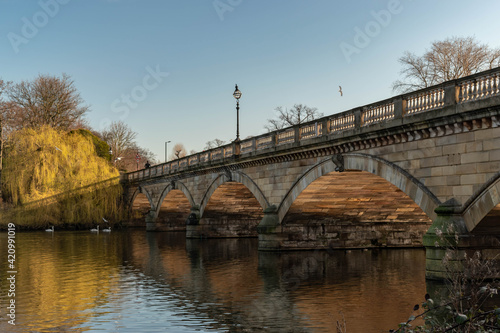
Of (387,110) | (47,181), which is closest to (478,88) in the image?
(387,110)

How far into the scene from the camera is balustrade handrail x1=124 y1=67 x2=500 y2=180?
13.1 metres

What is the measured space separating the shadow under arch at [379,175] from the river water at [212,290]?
2.32 metres

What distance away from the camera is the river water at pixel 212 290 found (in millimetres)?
Result: 10367

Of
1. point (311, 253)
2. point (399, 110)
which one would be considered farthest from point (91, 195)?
point (399, 110)

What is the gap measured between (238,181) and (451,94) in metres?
15.4

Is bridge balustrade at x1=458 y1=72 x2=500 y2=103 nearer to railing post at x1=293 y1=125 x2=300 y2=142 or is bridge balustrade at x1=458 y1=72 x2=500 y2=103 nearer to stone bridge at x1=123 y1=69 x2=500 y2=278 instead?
stone bridge at x1=123 y1=69 x2=500 y2=278

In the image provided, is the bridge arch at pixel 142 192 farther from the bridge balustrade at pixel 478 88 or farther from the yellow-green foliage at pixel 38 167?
the bridge balustrade at pixel 478 88

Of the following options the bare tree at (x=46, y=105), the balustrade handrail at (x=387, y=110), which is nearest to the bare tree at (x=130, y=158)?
the bare tree at (x=46, y=105)

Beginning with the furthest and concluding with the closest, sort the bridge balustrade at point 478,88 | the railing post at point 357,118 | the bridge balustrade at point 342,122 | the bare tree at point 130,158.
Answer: the bare tree at point 130,158, the bridge balustrade at point 342,122, the railing post at point 357,118, the bridge balustrade at point 478,88

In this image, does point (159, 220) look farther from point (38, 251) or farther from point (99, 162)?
point (38, 251)

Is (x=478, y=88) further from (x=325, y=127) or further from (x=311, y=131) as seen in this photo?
Result: (x=311, y=131)

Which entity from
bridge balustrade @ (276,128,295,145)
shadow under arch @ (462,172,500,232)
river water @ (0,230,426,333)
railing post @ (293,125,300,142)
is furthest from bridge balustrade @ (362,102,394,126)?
bridge balustrade @ (276,128,295,145)

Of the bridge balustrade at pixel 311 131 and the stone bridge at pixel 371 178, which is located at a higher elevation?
the bridge balustrade at pixel 311 131

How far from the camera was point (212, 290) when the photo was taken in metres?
14.4
